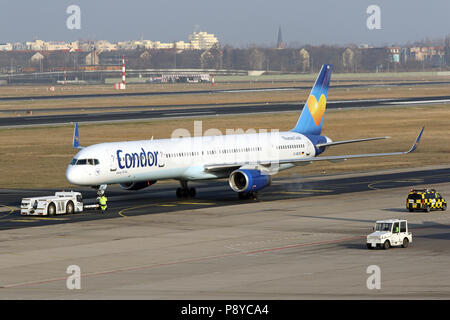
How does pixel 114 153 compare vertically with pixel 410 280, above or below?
above

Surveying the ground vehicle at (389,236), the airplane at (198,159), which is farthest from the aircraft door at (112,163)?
the ground vehicle at (389,236)

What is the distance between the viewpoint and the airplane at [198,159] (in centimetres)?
6694

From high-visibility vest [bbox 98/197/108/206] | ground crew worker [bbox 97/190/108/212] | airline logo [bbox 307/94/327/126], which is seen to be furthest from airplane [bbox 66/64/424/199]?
high-visibility vest [bbox 98/197/108/206]

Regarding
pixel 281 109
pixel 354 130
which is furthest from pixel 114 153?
pixel 281 109

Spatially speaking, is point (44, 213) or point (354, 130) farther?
point (354, 130)

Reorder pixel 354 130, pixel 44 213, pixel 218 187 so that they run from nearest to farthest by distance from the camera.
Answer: pixel 44 213
pixel 218 187
pixel 354 130

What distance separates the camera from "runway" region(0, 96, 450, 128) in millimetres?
151600

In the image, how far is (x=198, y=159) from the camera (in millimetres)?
72562

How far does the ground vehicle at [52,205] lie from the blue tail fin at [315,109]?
24.7 meters

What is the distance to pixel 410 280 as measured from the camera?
132ft

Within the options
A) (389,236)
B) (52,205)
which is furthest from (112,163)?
(389,236)
